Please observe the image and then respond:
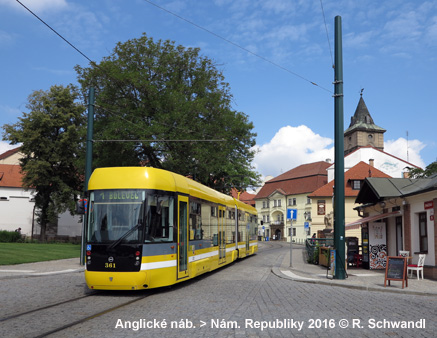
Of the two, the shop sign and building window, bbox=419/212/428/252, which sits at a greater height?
the shop sign

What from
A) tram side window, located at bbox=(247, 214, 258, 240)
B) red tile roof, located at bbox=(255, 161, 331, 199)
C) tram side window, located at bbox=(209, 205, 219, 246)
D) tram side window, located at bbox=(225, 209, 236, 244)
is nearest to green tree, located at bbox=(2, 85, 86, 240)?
tram side window, located at bbox=(247, 214, 258, 240)

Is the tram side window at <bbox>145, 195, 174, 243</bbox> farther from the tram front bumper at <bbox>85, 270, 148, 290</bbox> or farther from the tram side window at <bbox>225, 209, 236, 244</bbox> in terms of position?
the tram side window at <bbox>225, 209, 236, 244</bbox>

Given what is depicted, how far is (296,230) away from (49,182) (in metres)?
53.0

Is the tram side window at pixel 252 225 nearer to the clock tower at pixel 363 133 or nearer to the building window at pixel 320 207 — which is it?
the building window at pixel 320 207

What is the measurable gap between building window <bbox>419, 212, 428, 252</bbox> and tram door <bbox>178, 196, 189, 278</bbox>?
1034 centimetres

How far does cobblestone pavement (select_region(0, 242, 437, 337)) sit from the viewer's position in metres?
7.64

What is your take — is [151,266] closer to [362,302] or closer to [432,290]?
[362,302]

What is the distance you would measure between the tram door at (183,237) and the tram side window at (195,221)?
24.1 inches

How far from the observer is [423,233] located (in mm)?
19438

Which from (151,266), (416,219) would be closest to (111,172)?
(151,266)

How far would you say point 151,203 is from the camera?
12383 mm

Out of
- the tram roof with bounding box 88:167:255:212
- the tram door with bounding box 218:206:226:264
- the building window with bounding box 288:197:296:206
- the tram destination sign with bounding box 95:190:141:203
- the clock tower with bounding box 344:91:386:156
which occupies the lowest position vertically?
the tram door with bounding box 218:206:226:264

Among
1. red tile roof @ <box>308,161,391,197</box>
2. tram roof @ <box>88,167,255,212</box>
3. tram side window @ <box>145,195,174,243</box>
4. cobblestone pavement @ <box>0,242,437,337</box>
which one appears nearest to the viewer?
cobblestone pavement @ <box>0,242,437,337</box>

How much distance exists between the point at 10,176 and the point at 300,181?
53042 millimetres
